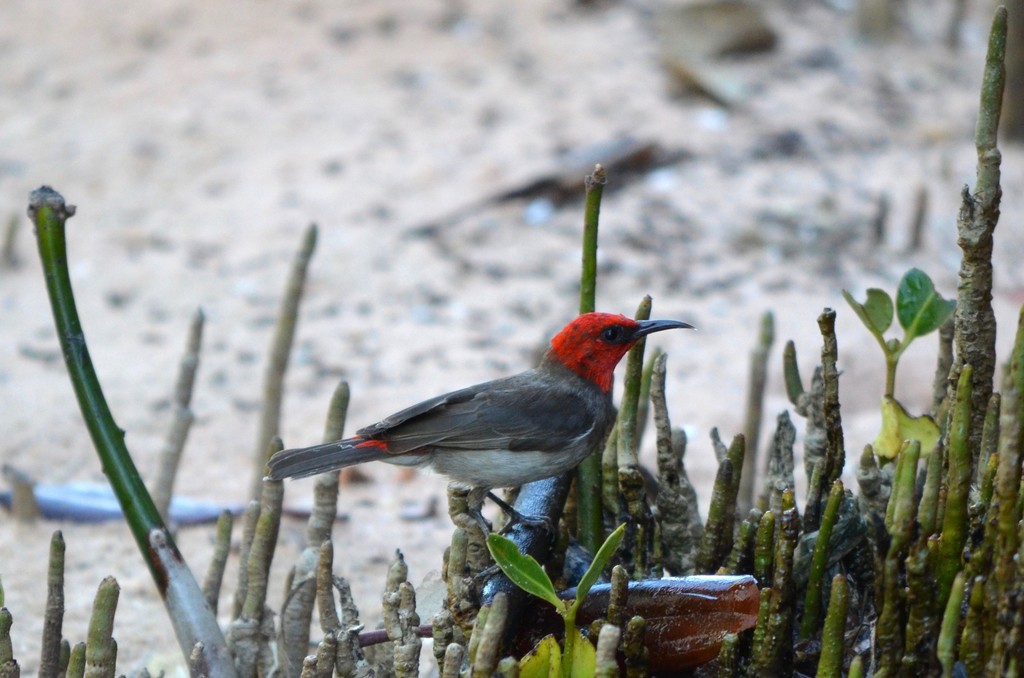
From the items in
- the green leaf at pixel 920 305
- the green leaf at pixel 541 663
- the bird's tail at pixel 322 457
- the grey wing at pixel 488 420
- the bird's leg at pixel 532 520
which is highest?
the green leaf at pixel 920 305

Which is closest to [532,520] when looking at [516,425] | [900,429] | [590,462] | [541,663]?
[590,462]

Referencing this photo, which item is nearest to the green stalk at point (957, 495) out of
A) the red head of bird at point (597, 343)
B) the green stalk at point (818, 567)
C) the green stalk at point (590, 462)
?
the green stalk at point (818, 567)

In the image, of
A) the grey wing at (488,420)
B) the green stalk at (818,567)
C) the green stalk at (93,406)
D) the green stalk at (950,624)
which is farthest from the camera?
the grey wing at (488,420)

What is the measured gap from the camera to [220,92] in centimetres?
859

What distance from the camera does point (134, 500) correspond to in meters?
2.68

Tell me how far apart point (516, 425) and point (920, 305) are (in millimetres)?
1125

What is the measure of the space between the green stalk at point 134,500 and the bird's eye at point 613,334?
1275 mm

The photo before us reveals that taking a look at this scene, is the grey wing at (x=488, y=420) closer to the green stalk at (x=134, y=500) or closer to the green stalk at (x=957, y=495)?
the green stalk at (x=134, y=500)

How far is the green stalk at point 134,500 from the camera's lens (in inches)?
104

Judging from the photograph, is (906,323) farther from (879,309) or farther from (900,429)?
(900,429)

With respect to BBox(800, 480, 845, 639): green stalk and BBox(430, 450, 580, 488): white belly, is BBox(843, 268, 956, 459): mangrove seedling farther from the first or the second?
BBox(430, 450, 580, 488): white belly

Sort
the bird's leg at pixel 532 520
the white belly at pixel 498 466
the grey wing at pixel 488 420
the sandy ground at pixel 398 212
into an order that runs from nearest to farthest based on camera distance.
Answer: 1. the bird's leg at pixel 532 520
2. the white belly at pixel 498 466
3. the grey wing at pixel 488 420
4. the sandy ground at pixel 398 212

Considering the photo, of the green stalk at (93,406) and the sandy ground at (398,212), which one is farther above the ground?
the sandy ground at (398,212)

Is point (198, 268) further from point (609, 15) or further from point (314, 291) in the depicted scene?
point (609, 15)
